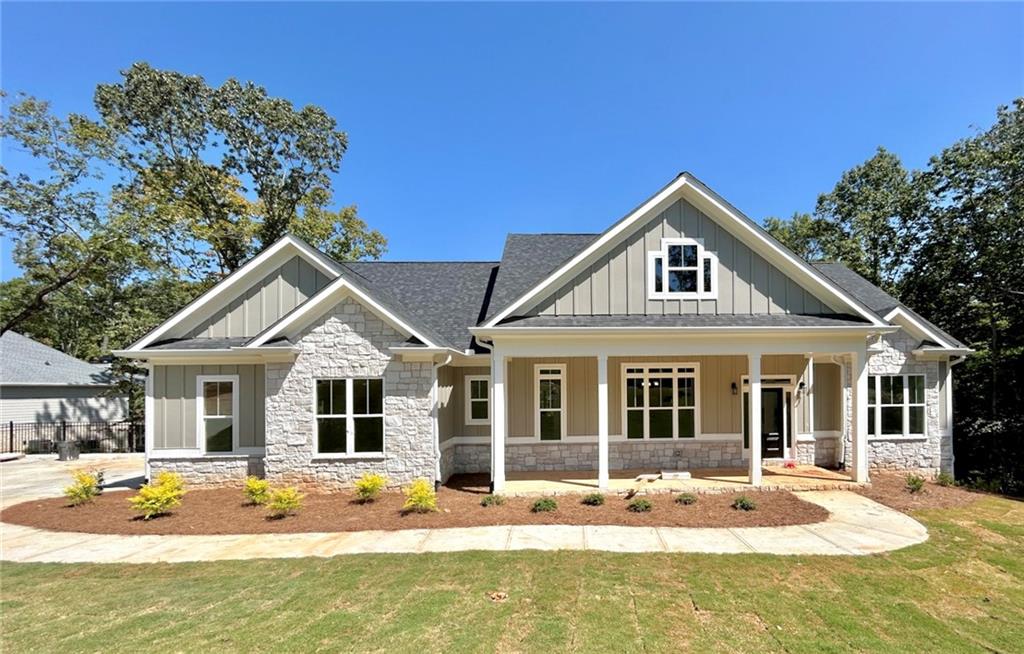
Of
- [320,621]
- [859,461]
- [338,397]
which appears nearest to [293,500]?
[338,397]

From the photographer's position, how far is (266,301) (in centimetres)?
1254

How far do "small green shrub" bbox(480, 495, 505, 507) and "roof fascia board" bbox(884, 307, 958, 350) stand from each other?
35.2 feet

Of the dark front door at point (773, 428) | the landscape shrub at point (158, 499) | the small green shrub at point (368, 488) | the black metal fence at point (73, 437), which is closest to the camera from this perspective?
the landscape shrub at point (158, 499)

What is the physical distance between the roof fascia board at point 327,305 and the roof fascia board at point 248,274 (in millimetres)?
1894

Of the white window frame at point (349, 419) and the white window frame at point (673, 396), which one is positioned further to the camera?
the white window frame at point (673, 396)

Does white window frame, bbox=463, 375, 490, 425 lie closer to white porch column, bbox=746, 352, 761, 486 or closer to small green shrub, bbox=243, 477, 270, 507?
small green shrub, bbox=243, 477, 270, 507

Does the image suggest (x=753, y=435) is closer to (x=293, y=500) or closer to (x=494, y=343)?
(x=494, y=343)

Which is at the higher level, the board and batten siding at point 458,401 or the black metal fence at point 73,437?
the board and batten siding at point 458,401

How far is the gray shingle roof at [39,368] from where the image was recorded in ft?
78.6

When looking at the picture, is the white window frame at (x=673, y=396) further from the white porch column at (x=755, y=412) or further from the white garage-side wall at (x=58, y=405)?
the white garage-side wall at (x=58, y=405)

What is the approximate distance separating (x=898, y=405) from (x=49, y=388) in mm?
36083

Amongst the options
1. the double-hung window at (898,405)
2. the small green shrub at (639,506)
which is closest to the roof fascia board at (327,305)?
the small green shrub at (639,506)

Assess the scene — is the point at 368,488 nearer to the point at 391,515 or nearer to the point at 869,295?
the point at 391,515

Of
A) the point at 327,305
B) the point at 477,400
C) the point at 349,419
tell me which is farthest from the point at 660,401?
the point at 327,305
